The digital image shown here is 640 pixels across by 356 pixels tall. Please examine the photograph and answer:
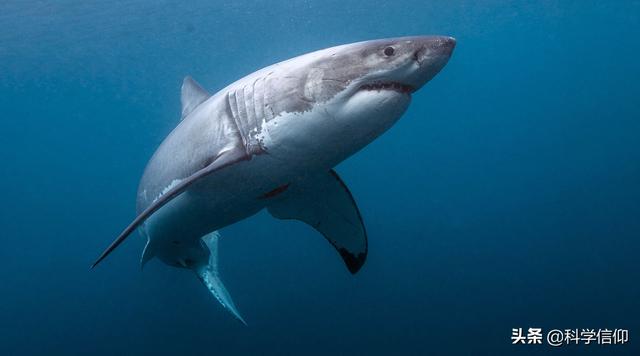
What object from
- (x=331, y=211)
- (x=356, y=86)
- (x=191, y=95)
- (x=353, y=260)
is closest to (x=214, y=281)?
(x=353, y=260)

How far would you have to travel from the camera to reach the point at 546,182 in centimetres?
3312

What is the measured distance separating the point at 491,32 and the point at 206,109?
118ft

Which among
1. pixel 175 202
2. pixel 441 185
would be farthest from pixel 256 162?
pixel 441 185

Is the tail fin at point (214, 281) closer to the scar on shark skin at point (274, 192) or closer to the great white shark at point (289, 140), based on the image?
the great white shark at point (289, 140)

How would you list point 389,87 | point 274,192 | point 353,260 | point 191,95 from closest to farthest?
point 389,87, point 274,192, point 353,260, point 191,95

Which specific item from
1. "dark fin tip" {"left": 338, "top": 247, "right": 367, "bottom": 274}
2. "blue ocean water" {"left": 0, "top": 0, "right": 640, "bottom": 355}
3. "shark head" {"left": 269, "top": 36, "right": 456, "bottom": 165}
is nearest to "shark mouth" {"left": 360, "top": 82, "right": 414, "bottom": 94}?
"shark head" {"left": 269, "top": 36, "right": 456, "bottom": 165}

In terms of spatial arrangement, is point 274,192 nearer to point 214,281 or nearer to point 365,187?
point 214,281

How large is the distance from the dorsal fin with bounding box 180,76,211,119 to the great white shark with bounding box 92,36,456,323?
6cm

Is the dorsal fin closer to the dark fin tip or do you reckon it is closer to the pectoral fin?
the pectoral fin

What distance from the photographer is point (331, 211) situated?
15.4ft

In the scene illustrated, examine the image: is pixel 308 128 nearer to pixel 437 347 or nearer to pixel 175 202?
pixel 175 202

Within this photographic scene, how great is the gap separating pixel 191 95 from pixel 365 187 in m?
26.7

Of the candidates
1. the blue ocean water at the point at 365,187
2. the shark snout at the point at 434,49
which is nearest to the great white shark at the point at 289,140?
the shark snout at the point at 434,49

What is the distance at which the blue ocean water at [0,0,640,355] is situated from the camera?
54.9ft
